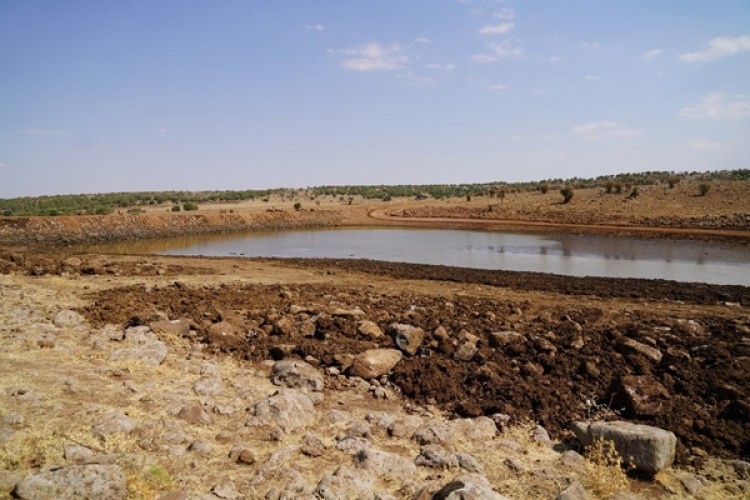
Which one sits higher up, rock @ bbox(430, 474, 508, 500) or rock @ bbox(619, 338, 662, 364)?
rock @ bbox(619, 338, 662, 364)

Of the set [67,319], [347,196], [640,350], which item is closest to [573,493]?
[640,350]

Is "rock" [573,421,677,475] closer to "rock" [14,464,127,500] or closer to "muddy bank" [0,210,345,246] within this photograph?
"rock" [14,464,127,500]

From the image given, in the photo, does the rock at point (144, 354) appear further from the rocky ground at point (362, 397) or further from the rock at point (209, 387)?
Answer: the rock at point (209, 387)

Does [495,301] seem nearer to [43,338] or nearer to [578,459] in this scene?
[578,459]

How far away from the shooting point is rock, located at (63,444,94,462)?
4164mm

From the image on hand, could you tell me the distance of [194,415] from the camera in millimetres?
5332

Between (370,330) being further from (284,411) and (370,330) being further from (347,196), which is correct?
(347,196)

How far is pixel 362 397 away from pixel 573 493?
3.00 meters

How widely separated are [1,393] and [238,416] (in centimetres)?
262

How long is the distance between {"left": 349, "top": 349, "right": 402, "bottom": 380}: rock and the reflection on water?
1368cm

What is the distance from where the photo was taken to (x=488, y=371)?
6957 mm

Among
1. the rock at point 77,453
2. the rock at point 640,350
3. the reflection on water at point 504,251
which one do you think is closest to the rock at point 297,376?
the rock at point 77,453

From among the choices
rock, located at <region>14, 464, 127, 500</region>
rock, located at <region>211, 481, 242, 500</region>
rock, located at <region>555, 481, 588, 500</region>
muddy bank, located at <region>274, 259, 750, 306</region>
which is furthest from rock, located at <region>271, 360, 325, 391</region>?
muddy bank, located at <region>274, 259, 750, 306</region>

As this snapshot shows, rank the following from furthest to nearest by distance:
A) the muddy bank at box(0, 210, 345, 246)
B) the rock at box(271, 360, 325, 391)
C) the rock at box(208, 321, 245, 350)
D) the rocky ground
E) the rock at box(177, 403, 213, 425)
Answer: the muddy bank at box(0, 210, 345, 246)
the rock at box(208, 321, 245, 350)
the rock at box(271, 360, 325, 391)
the rock at box(177, 403, 213, 425)
the rocky ground
